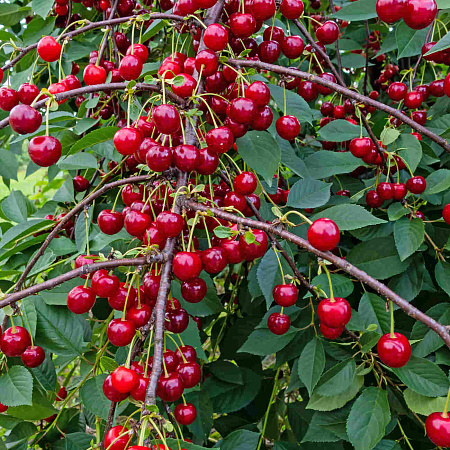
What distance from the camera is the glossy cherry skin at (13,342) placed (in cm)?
88

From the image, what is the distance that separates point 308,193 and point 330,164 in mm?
206

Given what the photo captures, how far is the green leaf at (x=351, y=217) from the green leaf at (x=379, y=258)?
24 cm

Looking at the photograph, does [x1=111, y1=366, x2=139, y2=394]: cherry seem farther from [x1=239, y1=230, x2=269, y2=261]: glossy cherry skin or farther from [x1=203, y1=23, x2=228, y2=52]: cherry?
[x1=203, y1=23, x2=228, y2=52]: cherry

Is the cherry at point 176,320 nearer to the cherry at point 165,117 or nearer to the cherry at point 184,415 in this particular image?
the cherry at point 184,415

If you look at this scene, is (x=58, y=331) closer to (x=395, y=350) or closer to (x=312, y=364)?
(x=312, y=364)

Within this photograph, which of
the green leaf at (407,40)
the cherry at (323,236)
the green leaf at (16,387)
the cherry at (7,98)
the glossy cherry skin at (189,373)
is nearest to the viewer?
the cherry at (323,236)

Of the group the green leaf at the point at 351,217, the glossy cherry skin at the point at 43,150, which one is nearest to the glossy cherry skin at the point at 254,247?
the green leaf at the point at 351,217

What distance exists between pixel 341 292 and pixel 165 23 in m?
0.81

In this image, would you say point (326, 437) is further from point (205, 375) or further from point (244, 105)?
point (244, 105)

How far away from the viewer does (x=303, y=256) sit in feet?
4.44

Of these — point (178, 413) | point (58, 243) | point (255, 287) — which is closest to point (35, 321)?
point (58, 243)

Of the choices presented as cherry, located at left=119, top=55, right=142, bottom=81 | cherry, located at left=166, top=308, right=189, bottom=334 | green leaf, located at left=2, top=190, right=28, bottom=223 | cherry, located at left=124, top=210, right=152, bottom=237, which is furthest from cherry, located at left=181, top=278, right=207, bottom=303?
green leaf, located at left=2, top=190, right=28, bottom=223

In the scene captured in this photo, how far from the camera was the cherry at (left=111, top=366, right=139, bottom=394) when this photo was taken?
65cm

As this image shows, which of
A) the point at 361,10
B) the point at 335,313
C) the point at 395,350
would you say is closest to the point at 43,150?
the point at 335,313
